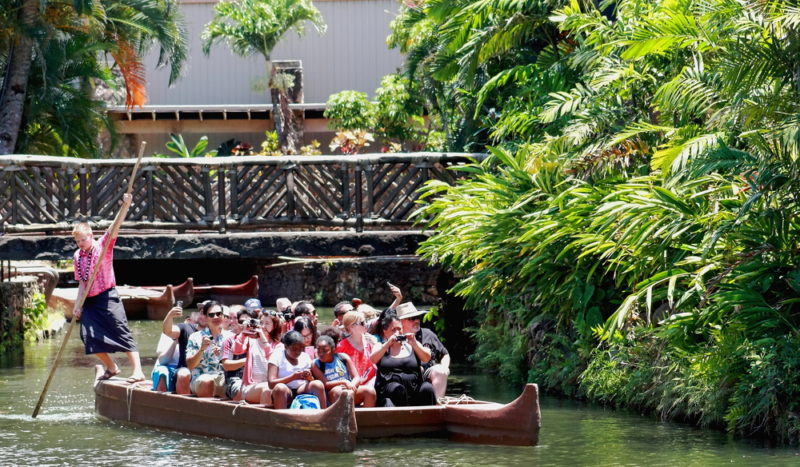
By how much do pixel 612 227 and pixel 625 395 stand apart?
1.68 m

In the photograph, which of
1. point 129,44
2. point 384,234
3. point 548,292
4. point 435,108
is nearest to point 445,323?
point 384,234

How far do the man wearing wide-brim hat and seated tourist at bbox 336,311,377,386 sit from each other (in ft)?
1.31

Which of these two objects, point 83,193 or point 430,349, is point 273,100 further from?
point 430,349

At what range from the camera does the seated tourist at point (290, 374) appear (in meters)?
11.4

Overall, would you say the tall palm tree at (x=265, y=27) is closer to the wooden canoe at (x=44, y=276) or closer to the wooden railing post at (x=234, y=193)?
the wooden canoe at (x=44, y=276)

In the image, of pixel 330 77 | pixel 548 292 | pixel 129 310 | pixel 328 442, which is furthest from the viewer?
pixel 330 77

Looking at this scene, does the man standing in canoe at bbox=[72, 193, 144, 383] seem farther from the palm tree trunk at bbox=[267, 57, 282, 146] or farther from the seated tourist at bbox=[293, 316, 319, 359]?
the palm tree trunk at bbox=[267, 57, 282, 146]

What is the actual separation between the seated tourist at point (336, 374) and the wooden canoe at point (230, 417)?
36cm

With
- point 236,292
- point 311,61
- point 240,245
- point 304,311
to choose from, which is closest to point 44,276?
point 236,292

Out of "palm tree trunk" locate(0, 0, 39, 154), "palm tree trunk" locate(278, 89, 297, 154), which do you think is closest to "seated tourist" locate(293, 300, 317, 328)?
"palm tree trunk" locate(0, 0, 39, 154)

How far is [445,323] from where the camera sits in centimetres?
1866

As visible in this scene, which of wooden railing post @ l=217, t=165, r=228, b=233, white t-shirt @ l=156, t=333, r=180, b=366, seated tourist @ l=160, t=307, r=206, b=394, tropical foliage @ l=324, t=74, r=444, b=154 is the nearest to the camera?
seated tourist @ l=160, t=307, r=206, b=394

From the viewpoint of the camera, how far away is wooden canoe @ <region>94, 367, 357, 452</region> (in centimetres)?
1098

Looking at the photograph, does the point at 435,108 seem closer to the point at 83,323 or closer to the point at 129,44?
the point at 129,44
